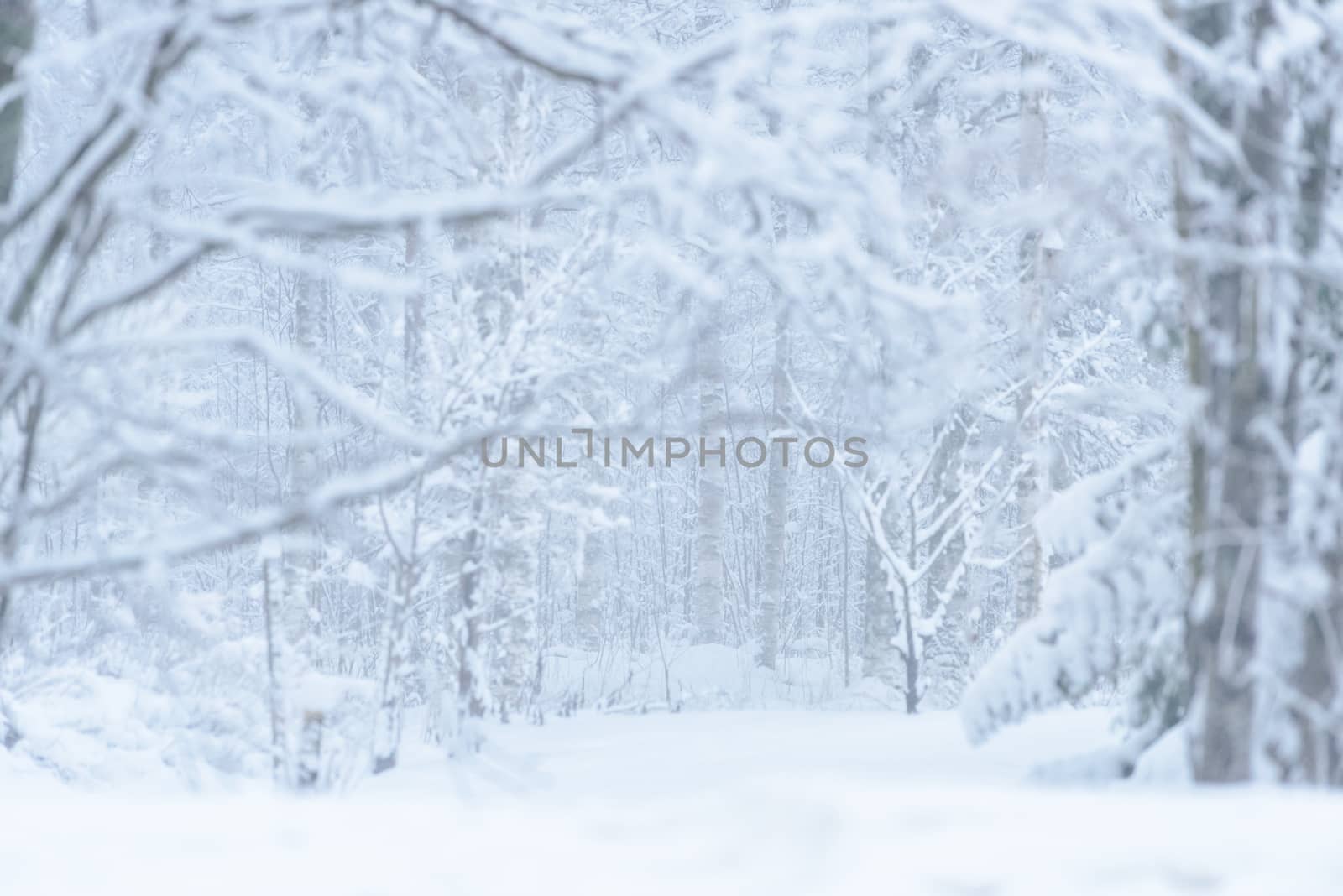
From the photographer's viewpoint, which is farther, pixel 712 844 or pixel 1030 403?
pixel 1030 403

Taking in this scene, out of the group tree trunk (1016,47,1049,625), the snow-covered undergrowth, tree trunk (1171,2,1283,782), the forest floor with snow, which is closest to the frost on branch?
tree trunk (1171,2,1283,782)

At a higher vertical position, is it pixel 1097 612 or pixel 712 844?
pixel 1097 612

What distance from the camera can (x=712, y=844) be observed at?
212 centimetres

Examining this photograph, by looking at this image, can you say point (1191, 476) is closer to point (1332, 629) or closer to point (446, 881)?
point (1332, 629)

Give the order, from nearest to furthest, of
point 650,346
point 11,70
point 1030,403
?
point 11,70 < point 650,346 < point 1030,403

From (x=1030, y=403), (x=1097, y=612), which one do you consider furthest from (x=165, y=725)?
(x=1097, y=612)

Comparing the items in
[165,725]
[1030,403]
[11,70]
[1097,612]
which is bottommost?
[165,725]

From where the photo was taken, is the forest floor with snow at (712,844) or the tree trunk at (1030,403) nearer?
the forest floor with snow at (712,844)

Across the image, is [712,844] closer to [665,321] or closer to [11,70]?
[11,70]

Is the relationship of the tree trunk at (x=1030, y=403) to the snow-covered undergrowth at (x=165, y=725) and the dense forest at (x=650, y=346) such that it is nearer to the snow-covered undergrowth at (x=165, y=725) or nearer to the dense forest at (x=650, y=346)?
the dense forest at (x=650, y=346)

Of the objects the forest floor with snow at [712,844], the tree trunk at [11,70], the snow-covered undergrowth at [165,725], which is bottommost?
the snow-covered undergrowth at [165,725]

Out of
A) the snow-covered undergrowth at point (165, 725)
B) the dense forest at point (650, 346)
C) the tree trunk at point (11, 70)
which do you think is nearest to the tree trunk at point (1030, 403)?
the dense forest at point (650, 346)

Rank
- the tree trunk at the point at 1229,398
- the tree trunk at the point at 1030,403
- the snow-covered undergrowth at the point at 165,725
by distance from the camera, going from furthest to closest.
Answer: the tree trunk at the point at 1030,403, the snow-covered undergrowth at the point at 165,725, the tree trunk at the point at 1229,398

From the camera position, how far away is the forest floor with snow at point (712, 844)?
1989 mm
